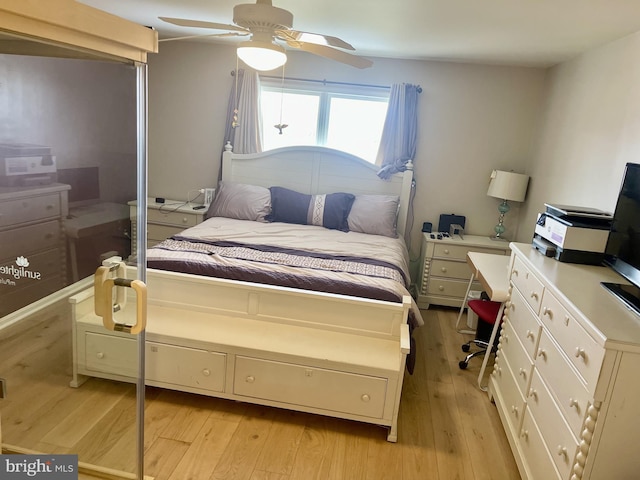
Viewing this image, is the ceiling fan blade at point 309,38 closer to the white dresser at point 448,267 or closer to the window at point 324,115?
the window at point 324,115

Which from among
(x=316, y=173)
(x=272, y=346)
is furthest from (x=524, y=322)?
(x=316, y=173)

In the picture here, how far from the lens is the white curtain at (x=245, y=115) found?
429cm

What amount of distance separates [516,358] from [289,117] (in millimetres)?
2920

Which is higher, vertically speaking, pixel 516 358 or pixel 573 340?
pixel 573 340

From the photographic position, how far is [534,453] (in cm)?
200

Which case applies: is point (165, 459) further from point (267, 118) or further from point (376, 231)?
point (267, 118)

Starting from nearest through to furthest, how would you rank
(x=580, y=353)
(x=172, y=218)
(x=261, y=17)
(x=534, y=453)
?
(x=580, y=353) → (x=261, y=17) → (x=534, y=453) → (x=172, y=218)

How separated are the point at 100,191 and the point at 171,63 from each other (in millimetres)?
2854

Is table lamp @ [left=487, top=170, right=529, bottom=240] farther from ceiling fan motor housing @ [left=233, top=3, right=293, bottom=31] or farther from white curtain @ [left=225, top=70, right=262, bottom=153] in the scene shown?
ceiling fan motor housing @ [left=233, top=3, right=293, bottom=31]

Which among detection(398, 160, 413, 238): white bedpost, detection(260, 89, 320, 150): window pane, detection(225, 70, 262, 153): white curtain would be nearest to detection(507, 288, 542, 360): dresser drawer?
detection(398, 160, 413, 238): white bedpost

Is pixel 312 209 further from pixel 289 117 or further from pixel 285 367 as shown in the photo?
pixel 285 367

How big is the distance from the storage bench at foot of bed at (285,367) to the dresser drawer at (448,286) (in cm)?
164

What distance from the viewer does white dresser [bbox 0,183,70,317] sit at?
198cm

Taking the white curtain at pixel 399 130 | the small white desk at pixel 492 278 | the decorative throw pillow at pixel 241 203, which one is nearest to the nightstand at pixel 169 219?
the decorative throw pillow at pixel 241 203
